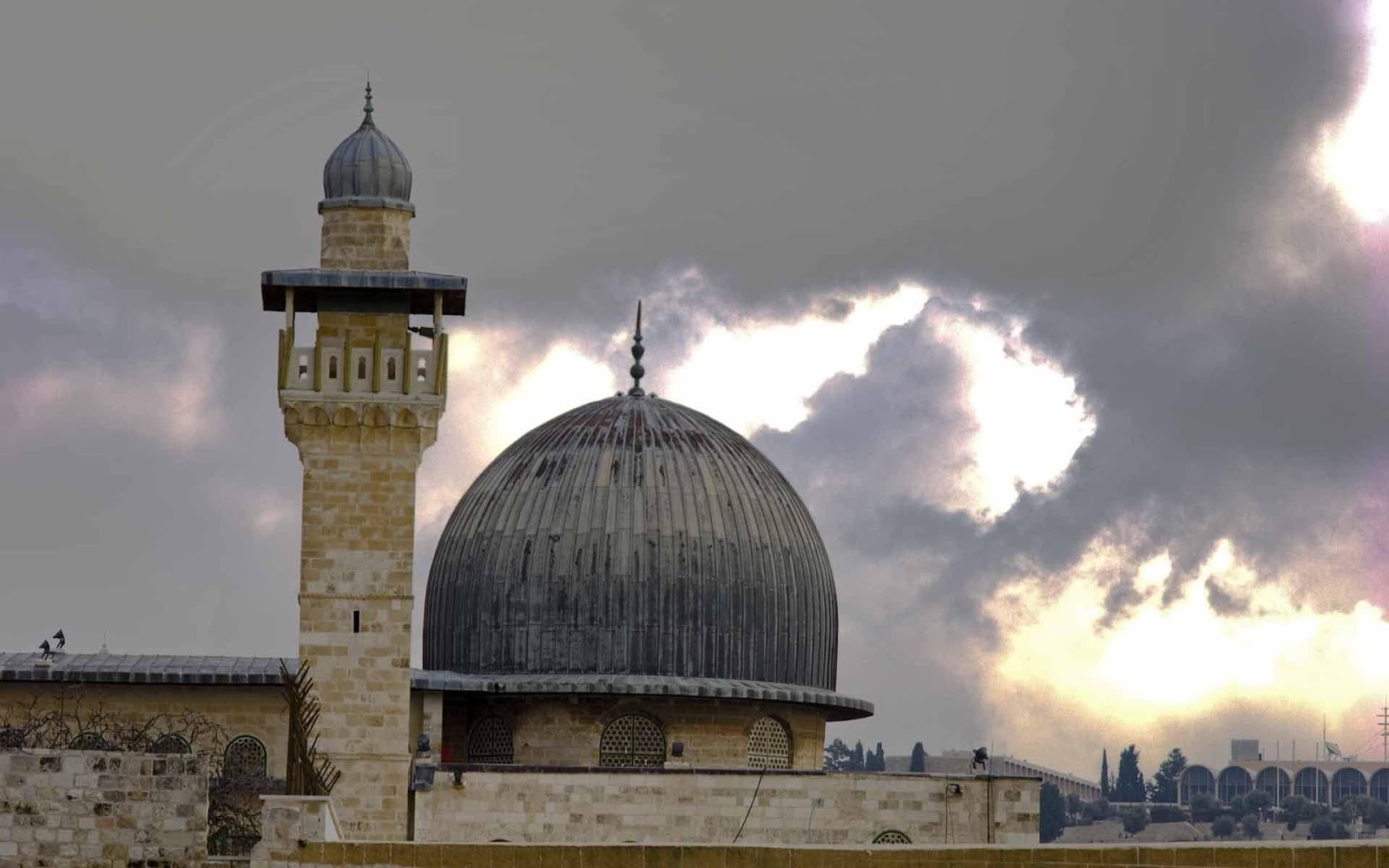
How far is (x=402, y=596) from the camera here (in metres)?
36.6

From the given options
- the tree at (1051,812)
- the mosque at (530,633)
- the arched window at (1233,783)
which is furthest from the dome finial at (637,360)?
the arched window at (1233,783)

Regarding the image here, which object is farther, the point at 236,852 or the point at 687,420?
the point at 687,420

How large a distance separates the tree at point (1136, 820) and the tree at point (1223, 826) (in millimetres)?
2009

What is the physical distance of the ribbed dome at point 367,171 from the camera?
3762 centimetres

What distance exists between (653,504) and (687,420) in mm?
2203

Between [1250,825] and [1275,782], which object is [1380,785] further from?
[1250,825]

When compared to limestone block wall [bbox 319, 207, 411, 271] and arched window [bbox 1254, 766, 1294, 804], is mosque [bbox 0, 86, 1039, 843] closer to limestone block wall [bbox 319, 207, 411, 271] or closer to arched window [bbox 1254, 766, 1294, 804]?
limestone block wall [bbox 319, 207, 411, 271]

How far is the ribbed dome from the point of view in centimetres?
3762

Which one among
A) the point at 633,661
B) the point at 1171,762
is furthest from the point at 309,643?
the point at 1171,762

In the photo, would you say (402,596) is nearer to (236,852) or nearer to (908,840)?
(236,852)

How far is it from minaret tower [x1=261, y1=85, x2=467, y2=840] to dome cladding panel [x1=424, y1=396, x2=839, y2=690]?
523cm

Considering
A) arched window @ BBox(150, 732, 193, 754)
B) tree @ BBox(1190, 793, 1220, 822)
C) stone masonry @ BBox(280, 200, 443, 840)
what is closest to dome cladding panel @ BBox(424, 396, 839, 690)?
arched window @ BBox(150, 732, 193, 754)

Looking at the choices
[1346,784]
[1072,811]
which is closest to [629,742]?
[1072,811]

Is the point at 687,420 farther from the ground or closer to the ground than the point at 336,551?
farther from the ground
